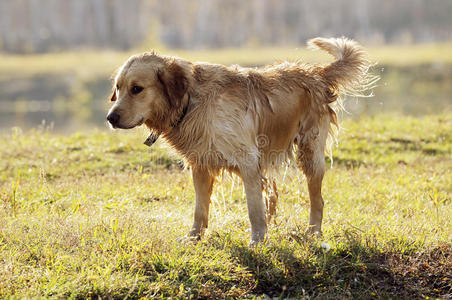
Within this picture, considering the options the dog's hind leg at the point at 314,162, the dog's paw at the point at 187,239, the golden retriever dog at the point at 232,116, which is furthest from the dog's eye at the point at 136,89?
the dog's hind leg at the point at 314,162

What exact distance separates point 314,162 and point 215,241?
1464 mm

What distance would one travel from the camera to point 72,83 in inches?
2484

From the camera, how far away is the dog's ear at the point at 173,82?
16.4 ft

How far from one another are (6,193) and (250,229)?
Answer: 303cm

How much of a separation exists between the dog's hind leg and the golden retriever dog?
0.03 feet

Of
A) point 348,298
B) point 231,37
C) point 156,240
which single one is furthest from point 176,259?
point 231,37

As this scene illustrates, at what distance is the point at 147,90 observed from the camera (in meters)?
4.99

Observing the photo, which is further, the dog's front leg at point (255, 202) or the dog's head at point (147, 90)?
the dog's front leg at point (255, 202)

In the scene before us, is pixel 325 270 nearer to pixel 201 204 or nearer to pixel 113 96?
pixel 201 204

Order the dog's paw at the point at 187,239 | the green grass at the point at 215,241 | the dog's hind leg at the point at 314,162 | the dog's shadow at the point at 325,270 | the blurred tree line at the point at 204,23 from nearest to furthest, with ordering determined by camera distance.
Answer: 1. the green grass at the point at 215,241
2. the dog's shadow at the point at 325,270
3. the dog's paw at the point at 187,239
4. the dog's hind leg at the point at 314,162
5. the blurred tree line at the point at 204,23

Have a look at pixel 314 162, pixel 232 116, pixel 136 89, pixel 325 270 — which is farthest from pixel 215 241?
pixel 136 89

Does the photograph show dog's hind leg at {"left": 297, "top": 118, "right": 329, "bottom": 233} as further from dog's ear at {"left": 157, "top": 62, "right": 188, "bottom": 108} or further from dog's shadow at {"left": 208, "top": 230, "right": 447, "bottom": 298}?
dog's ear at {"left": 157, "top": 62, "right": 188, "bottom": 108}

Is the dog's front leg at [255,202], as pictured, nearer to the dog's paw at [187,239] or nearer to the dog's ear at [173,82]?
the dog's paw at [187,239]

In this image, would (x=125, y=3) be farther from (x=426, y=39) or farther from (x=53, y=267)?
(x=53, y=267)
